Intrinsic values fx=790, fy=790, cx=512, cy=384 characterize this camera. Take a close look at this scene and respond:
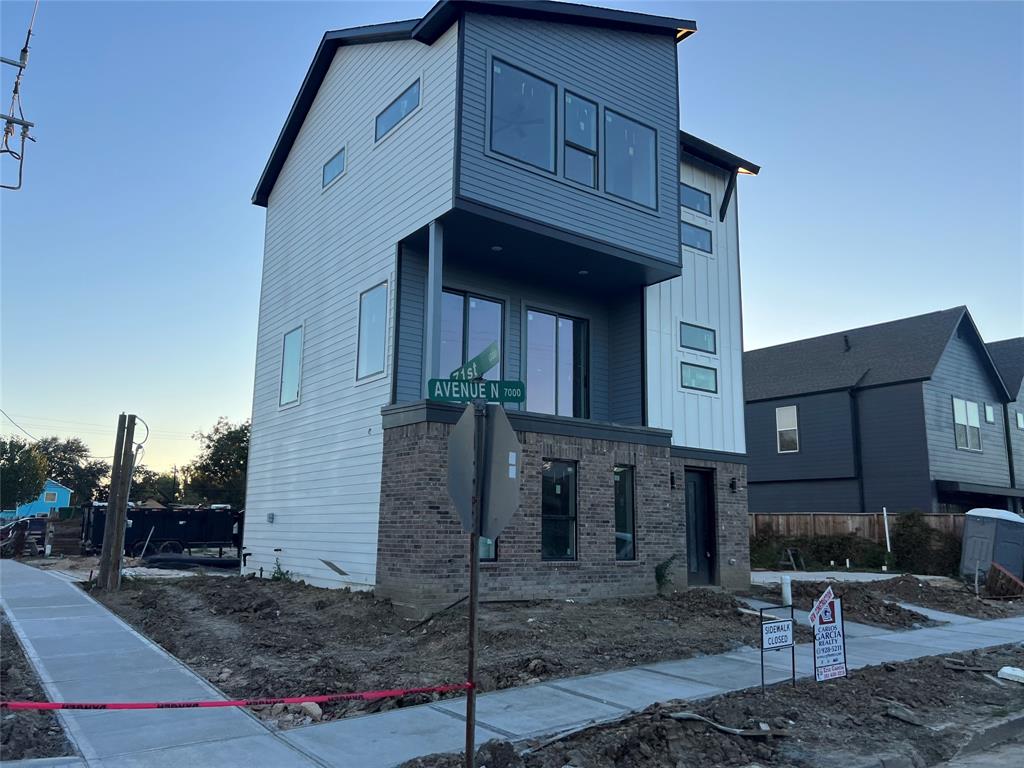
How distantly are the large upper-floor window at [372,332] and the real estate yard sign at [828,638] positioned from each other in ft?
27.9

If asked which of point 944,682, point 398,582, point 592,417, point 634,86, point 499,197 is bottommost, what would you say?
point 944,682

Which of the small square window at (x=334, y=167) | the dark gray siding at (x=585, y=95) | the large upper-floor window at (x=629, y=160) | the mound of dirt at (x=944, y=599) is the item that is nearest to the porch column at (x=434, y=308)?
the dark gray siding at (x=585, y=95)

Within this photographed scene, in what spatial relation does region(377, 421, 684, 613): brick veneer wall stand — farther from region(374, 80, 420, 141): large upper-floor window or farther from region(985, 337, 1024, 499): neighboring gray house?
region(985, 337, 1024, 499): neighboring gray house

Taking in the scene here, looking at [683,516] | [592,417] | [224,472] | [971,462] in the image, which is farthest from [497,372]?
[224,472]

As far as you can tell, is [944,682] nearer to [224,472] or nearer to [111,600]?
[111,600]

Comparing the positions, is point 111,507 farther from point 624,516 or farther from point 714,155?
point 714,155

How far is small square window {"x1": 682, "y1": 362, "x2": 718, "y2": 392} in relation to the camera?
17.5m

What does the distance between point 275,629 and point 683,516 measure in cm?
843

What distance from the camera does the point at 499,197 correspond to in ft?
43.9

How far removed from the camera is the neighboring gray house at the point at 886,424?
92.0ft

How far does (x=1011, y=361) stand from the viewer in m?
35.1

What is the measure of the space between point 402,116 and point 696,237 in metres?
7.37

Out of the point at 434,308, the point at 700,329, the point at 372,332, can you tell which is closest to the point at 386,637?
the point at 434,308

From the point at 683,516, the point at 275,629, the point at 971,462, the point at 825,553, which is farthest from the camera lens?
the point at 971,462
